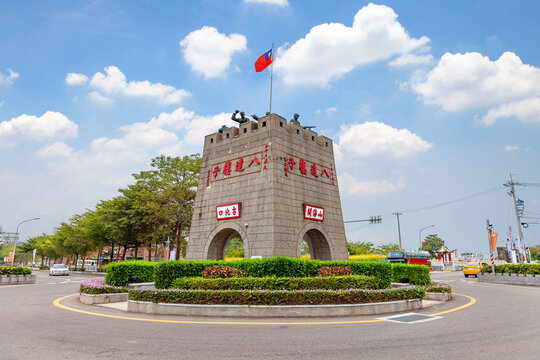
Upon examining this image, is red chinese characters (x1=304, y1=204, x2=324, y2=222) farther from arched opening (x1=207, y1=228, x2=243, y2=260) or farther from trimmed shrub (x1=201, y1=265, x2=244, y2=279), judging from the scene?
trimmed shrub (x1=201, y1=265, x2=244, y2=279)

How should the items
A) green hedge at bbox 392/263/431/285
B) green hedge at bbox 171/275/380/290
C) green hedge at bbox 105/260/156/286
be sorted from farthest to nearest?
green hedge at bbox 392/263/431/285 → green hedge at bbox 105/260/156/286 → green hedge at bbox 171/275/380/290

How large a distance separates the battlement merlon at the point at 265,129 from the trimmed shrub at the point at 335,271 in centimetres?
849

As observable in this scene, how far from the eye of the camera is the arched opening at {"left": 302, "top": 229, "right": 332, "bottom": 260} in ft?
63.9

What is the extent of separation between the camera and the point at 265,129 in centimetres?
1855

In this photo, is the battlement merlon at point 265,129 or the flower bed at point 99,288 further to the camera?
the battlement merlon at point 265,129

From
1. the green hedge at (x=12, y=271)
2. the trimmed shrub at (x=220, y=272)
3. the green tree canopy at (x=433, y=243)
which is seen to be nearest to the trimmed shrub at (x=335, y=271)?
the trimmed shrub at (x=220, y=272)

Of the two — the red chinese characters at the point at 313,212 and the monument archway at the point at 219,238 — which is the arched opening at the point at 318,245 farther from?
the monument archway at the point at 219,238

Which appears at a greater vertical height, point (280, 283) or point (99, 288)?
point (280, 283)

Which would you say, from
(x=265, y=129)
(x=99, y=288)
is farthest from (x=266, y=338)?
(x=265, y=129)

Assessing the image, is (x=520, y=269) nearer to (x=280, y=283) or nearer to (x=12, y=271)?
(x=280, y=283)

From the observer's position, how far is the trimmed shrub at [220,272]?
40.2ft

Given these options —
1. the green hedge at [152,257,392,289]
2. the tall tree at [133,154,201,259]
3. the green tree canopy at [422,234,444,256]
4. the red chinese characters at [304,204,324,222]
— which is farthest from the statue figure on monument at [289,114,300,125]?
the green tree canopy at [422,234,444,256]

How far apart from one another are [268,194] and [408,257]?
30242 mm

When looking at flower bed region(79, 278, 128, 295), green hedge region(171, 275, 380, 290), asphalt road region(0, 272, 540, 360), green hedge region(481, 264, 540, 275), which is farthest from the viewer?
green hedge region(481, 264, 540, 275)
